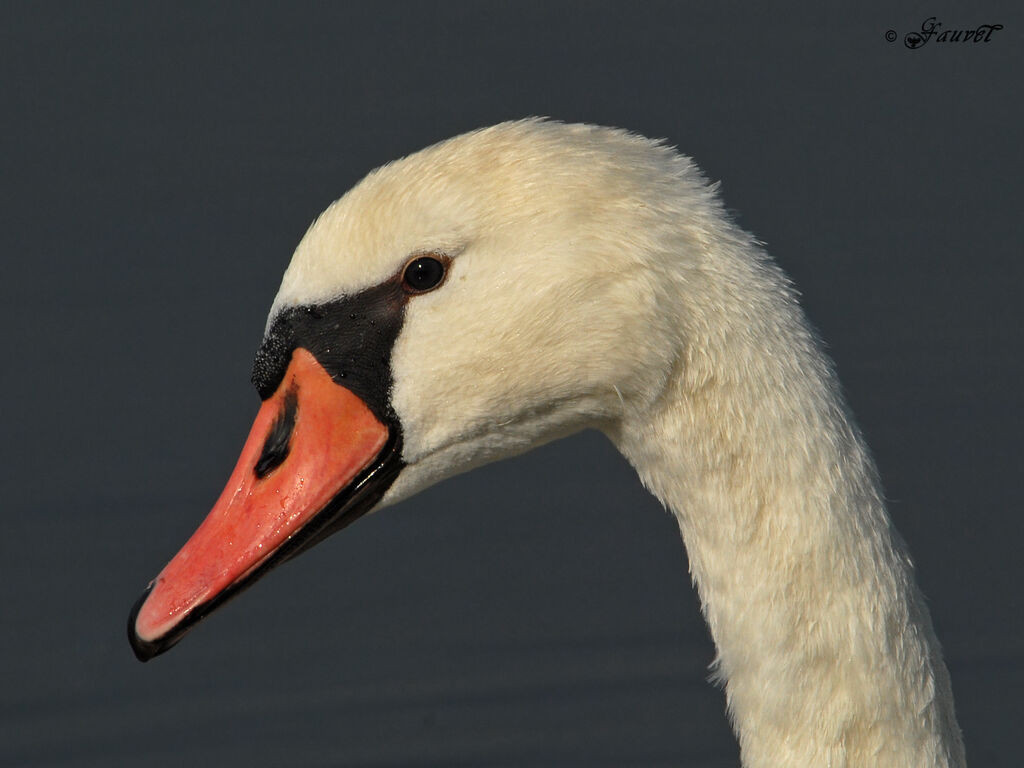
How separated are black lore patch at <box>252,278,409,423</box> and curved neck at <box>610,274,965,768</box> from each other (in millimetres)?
707

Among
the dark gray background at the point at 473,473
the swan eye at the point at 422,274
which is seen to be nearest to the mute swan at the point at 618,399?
the swan eye at the point at 422,274

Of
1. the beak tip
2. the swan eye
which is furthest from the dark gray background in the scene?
the swan eye

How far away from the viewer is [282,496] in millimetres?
5020

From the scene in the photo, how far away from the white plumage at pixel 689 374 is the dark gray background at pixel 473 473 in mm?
3720

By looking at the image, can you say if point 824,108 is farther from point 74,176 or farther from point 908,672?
point 908,672

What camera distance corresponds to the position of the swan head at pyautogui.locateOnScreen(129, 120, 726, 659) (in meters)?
4.70

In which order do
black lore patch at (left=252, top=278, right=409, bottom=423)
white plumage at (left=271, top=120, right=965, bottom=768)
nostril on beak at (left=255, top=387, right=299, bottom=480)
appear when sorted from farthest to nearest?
nostril on beak at (left=255, top=387, right=299, bottom=480), black lore patch at (left=252, top=278, right=409, bottom=423), white plumage at (left=271, top=120, right=965, bottom=768)

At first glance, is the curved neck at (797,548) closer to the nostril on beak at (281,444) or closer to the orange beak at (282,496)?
the orange beak at (282,496)

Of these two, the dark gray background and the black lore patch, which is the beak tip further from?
the dark gray background

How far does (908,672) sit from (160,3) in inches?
299

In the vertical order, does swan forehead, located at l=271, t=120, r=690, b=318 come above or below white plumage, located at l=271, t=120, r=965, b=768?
above

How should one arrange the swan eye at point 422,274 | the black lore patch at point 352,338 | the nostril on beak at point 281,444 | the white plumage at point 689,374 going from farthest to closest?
the nostril on beak at point 281,444, the black lore patch at point 352,338, the swan eye at point 422,274, the white plumage at point 689,374

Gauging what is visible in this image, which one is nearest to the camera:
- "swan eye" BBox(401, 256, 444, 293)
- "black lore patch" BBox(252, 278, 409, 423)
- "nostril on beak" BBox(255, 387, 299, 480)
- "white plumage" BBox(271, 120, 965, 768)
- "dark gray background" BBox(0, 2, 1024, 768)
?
"white plumage" BBox(271, 120, 965, 768)

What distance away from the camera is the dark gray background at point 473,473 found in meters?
8.65
